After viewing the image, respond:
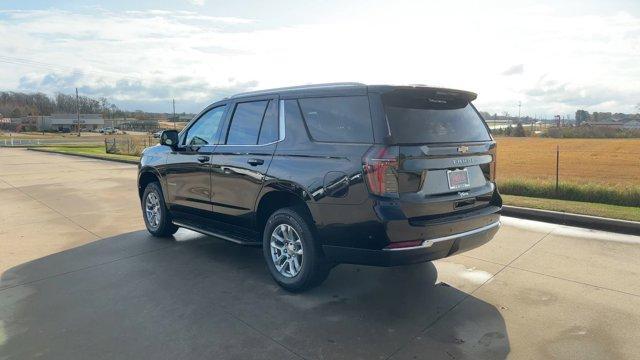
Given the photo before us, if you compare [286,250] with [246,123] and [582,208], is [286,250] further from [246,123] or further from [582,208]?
[582,208]

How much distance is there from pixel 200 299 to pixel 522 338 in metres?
2.73

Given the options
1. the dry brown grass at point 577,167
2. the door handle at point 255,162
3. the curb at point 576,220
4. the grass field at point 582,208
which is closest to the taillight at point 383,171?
the door handle at point 255,162

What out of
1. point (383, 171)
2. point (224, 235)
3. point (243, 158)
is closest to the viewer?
point (383, 171)

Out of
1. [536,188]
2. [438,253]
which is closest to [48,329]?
[438,253]

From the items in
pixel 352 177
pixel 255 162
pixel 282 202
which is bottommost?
pixel 282 202

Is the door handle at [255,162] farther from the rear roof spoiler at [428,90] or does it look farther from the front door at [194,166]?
the rear roof spoiler at [428,90]

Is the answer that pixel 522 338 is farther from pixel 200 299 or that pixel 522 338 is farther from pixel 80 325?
pixel 80 325

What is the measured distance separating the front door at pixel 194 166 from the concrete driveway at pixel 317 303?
647 mm

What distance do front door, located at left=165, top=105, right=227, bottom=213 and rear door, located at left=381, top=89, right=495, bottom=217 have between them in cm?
238

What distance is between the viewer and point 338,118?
3.91 m

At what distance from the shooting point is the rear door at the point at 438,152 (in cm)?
357

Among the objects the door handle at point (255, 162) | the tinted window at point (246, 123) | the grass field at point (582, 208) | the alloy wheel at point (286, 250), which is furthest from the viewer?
the grass field at point (582, 208)

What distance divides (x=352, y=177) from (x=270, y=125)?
1308 mm

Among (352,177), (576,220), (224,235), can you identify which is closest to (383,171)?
(352,177)
